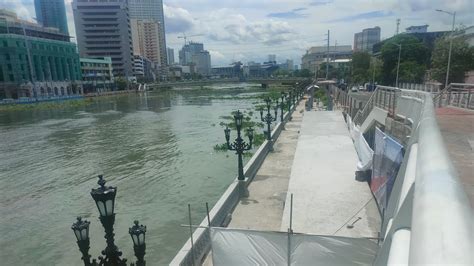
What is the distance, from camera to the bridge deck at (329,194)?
856 centimetres

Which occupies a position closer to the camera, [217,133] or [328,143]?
[328,143]

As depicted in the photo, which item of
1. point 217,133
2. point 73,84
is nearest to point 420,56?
point 217,133

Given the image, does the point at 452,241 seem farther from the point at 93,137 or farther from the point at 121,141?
the point at 93,137

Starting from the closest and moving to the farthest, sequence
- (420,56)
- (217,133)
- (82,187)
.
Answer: (82,187) < (217,133) < (420,56)

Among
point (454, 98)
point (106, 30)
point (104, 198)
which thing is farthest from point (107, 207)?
point (106, 30)

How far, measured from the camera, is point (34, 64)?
91.9m

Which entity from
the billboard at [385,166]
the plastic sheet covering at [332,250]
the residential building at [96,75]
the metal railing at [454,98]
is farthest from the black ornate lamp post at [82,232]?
the residential building at [96,75]

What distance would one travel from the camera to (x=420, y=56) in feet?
230

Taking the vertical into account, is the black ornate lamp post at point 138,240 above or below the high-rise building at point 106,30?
below

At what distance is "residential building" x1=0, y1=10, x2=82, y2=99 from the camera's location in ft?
280

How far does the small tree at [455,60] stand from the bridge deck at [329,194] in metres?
27.0

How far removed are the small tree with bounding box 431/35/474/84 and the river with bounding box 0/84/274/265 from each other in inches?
1069

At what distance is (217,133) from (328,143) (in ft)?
48.9

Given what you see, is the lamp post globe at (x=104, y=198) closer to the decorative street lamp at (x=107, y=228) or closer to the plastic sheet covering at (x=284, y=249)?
the decorative street lamp at (x=107, y=228)
